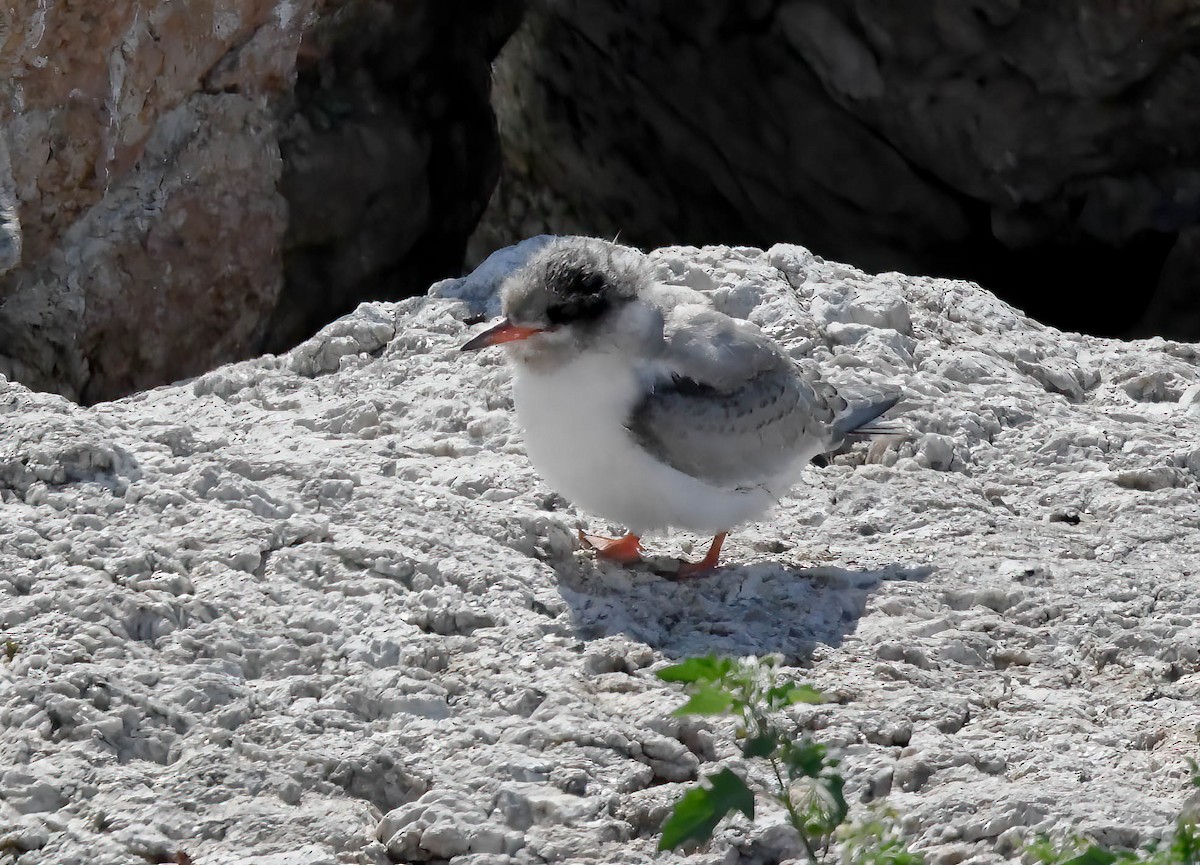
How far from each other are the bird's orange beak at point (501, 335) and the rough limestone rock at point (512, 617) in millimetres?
478

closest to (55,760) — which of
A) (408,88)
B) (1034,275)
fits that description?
(408,88)

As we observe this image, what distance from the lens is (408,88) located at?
7770mm

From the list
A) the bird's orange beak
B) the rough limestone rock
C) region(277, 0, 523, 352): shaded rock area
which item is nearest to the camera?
the rough limestone rock

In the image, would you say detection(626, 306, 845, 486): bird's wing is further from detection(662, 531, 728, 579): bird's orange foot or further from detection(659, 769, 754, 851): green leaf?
detection(659, 769, 754, 851): green leaf

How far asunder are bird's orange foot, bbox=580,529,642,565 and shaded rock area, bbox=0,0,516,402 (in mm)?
2100

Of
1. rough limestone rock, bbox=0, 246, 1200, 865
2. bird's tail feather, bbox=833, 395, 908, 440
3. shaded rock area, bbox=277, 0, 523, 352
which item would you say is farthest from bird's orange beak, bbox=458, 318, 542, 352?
shaded rock area, bbox=277, 0, 523, 352

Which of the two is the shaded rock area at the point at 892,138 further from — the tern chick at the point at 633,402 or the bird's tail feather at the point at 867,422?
the tern chick at the point at 633,402

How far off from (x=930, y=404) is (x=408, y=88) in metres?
3.80

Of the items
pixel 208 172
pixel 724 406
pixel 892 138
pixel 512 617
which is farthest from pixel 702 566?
pixel 892 138

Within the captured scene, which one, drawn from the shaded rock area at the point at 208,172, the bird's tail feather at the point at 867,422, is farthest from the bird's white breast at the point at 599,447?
the shaded rock area at the point at 208,172

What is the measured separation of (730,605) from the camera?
13.3 feet

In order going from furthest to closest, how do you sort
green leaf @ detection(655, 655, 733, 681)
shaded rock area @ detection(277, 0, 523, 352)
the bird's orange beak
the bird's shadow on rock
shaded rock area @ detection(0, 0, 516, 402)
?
shaded rock area @ detection(277, 0, 523, 352) → shaded rock area @ detection(0, 0, 516, 402) → the bird's orange beak → the bird's shadow on rock → green leaf @ detection(655, 655, 733, 681)

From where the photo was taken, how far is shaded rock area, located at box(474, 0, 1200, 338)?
7.67 meters

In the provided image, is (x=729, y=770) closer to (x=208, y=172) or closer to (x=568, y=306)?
(x=568, y=306)
